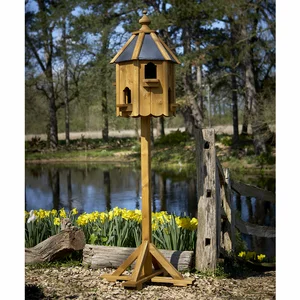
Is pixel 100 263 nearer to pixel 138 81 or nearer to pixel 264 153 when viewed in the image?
pixel 138 81

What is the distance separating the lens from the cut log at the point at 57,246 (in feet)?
16.2

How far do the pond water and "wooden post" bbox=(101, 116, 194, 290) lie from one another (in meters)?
2.83

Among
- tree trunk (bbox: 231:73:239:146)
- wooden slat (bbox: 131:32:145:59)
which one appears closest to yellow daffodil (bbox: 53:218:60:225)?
wooden slat (bbox: 131:32:145:59)

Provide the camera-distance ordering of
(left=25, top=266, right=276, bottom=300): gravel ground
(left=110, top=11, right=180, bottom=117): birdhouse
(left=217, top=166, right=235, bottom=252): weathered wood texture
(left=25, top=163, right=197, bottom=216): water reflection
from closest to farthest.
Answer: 1. (left=25, top=266, right=276, bottom=300): gravel ground
2. (left=110, top=11, right=180, bottom=117): birdhouse
3. (left=217, top=166, right=235, bottom=252): weathered wood texture
4. (left=25, top=163, right=197, bottom=216): water reflection

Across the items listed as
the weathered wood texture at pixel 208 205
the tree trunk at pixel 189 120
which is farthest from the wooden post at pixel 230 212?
the tree trunk at pixel 189 120

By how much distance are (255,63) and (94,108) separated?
6378 mm

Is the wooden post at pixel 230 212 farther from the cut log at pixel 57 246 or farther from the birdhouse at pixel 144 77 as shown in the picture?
the cut log at pixel 57 246

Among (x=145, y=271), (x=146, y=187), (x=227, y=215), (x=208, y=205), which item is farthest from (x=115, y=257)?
(x=227, y=215)

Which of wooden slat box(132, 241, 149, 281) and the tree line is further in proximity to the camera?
the tree line

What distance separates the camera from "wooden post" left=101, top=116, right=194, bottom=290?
14.3 feet

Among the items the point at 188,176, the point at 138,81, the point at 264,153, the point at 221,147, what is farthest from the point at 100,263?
the point at 221,147

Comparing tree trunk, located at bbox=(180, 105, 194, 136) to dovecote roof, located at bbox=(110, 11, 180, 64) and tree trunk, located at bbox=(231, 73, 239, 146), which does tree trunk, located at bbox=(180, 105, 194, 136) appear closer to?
tree trunk, located at bbox=(231, 73, 239, 146)

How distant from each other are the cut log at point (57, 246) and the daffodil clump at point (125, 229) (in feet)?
0.49

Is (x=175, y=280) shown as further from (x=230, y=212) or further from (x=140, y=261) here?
(x=230, y=212)
